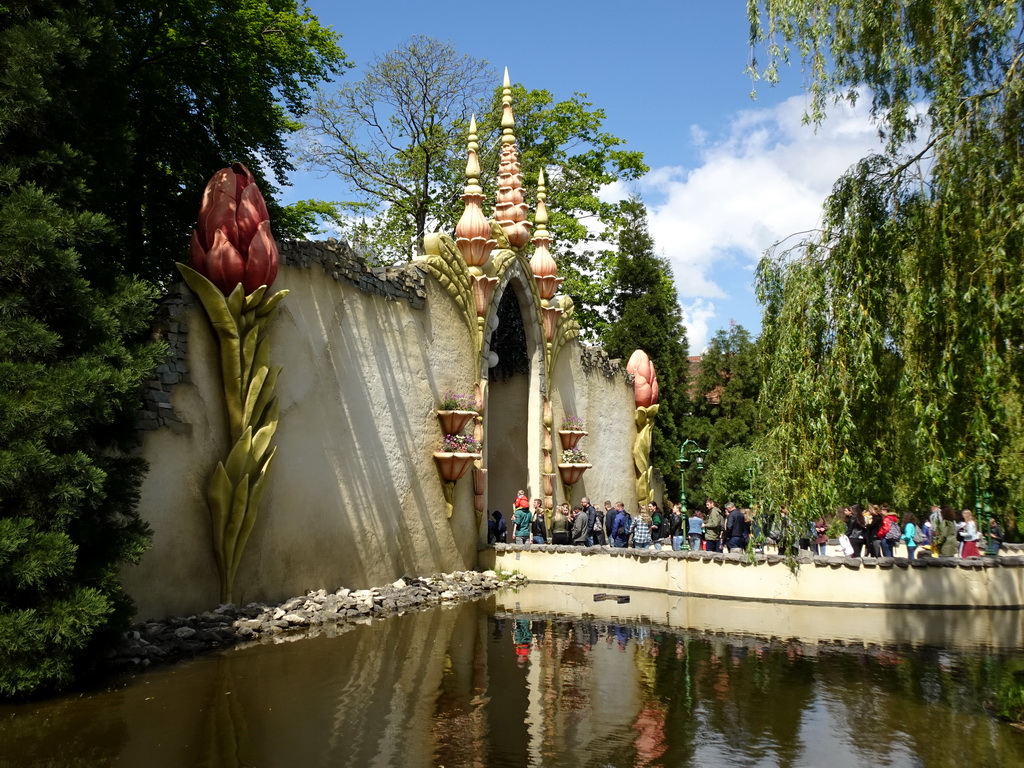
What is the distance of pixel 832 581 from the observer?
12.5 m

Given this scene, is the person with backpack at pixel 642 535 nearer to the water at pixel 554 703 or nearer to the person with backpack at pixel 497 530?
the person with backpack at pixel 497 530

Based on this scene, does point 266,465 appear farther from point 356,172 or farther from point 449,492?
point 356,172

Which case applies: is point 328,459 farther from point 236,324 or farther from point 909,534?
point 909,534

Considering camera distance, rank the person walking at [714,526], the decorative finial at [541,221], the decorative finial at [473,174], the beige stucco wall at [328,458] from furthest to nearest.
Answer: the decorative finial at [541,221] → the person walking at [714,526] → the decorative finial at [473,174] → the beige stucco wall at [328,458]

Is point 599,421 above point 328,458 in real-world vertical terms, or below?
above

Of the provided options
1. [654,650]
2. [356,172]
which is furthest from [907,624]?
[356,172]

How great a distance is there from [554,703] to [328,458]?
583 cm

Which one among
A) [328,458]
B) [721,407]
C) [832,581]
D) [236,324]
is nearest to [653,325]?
[721,407]

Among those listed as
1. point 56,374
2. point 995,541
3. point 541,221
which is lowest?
point 995,541

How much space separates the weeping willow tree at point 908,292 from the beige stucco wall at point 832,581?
4307 millimetres

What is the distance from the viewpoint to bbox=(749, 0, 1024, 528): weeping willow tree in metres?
6.54

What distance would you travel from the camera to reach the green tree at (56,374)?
6809mm

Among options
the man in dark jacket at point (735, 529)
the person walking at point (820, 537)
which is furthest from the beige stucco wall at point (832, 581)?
the person walking at point (820, 537)

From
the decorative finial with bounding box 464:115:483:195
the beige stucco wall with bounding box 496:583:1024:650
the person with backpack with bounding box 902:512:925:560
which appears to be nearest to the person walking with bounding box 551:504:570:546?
the beige stucco wall with bounding box 496:583:1024:650
